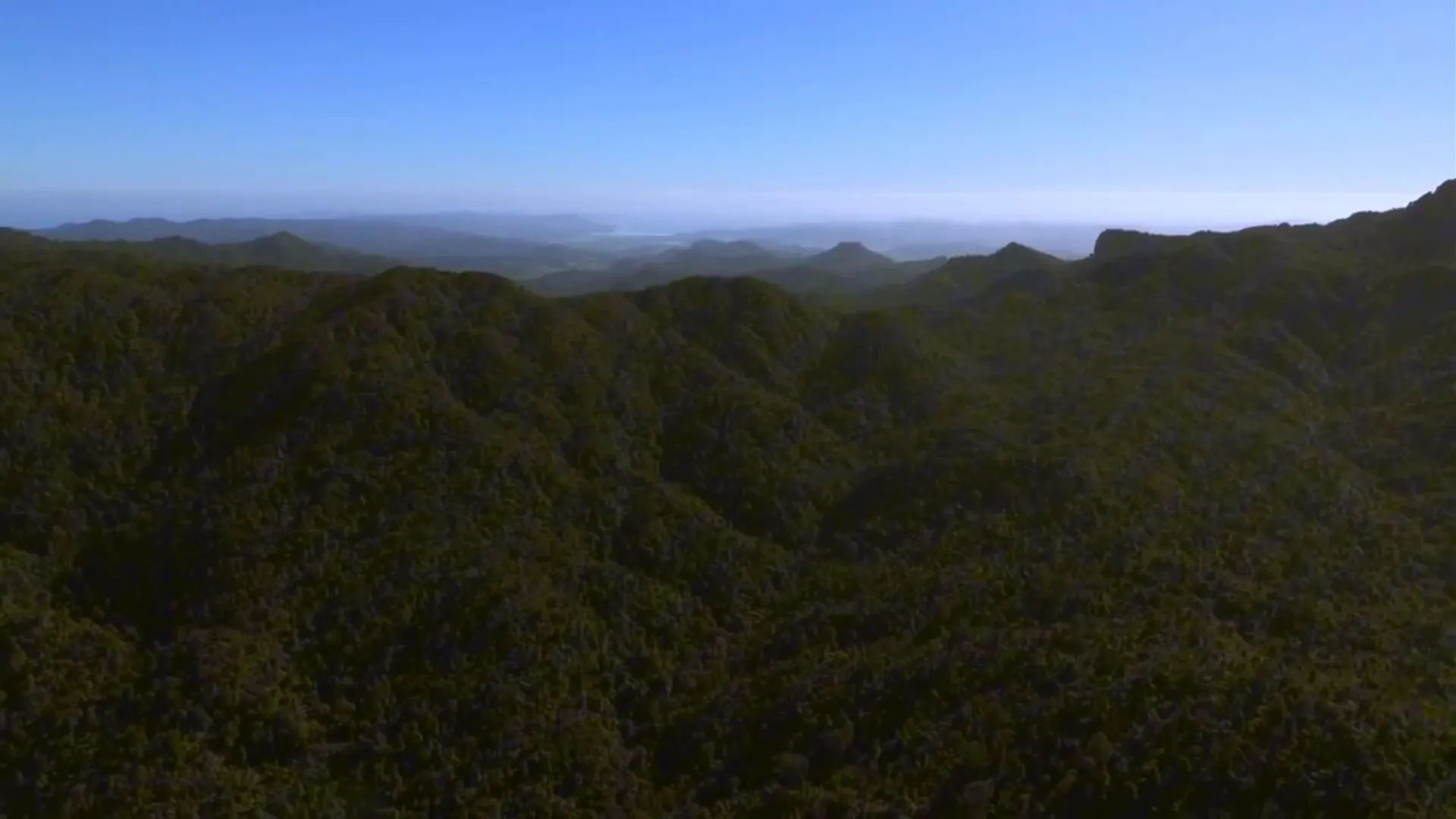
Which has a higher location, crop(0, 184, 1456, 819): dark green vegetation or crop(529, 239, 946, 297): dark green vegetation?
crop(529, 239, 946, 297): dark green vegetation

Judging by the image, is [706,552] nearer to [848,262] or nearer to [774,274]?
[774,274]

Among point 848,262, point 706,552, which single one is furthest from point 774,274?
point 706,552

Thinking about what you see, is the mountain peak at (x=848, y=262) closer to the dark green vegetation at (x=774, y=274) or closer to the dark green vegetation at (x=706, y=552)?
the dark green vegetation at (x=774, y=274)

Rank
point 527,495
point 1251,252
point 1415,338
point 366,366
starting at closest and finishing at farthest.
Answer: point 527,495
point 366,366
point 1415,338
point 1251,252

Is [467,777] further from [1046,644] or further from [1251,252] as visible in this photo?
[1251,252]

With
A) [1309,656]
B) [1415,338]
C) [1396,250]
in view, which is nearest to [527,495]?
[1309,656]

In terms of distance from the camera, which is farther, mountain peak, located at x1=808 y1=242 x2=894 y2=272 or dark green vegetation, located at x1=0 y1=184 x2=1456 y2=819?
mountain peak, located at x1=808 y1=242 x2=894 y2=272

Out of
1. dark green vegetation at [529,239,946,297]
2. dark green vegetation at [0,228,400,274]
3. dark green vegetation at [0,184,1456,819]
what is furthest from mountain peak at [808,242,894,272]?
dark green vegetation at [0,184,1456,819]

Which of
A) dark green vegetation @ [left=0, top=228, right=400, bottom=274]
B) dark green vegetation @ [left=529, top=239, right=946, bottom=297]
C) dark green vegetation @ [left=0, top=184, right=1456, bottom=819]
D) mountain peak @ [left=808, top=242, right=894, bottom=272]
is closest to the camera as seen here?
dark green vegetation @ [left=0, top=184, right=1456, bottom=819]

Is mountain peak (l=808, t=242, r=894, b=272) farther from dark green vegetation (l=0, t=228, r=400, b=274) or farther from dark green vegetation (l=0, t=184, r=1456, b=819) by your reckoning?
dark green vegetation (l=0, t=184, r=1456, b=819)
